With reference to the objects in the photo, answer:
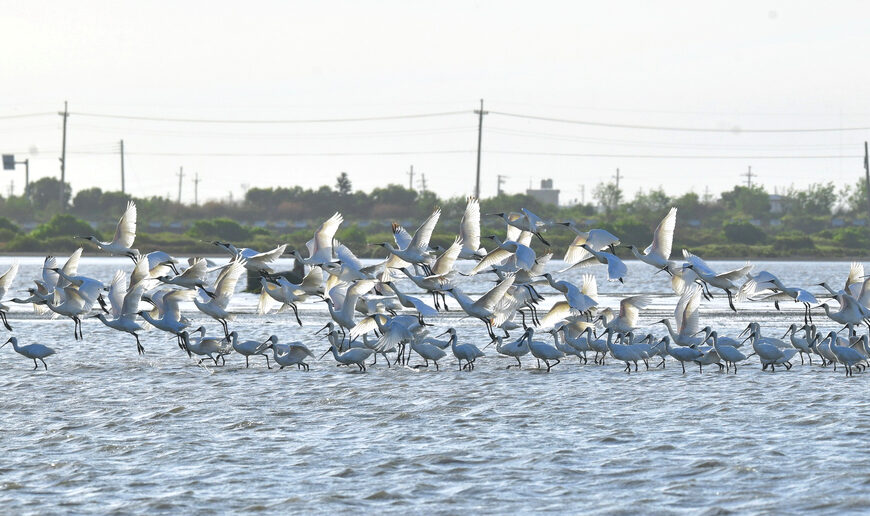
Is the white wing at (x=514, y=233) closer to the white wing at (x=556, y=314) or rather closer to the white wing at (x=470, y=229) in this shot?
the white wing at (x=556, y=314)

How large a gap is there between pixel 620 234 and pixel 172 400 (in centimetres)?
7704

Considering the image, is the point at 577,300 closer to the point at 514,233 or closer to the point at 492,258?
the point at 492,258

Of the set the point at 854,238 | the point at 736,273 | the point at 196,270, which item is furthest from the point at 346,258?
the point at 854,238

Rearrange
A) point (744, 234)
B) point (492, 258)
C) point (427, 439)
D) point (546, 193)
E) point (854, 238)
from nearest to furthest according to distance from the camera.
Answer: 1. point (427, 439)
2. point (492, 258)
3. point (744, 234)
4. point (854, 238)
5. point (546, 193)

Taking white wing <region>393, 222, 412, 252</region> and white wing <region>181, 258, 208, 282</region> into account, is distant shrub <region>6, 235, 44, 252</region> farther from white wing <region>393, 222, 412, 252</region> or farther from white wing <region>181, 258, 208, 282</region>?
white wing <region>181, 258, 208, 282</region>

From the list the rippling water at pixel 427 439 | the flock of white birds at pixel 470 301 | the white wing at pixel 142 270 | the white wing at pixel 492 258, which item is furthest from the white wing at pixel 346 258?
the white wing at pixel 142 270

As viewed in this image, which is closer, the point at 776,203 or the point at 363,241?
the point at 363,241

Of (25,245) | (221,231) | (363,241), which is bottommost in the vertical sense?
(25,245)

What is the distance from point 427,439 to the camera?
1491 cm

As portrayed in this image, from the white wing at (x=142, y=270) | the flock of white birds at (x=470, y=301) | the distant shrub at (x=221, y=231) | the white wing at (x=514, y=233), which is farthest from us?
the distant shrub at (x=221, y=231)

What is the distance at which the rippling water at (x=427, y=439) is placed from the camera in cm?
1201

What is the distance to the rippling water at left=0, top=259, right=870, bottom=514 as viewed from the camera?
39.4 feet

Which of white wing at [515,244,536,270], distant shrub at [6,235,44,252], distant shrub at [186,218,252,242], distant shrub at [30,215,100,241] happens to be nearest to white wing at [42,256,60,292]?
white wing at [515,244,536,270]

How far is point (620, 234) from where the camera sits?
93.0 m
